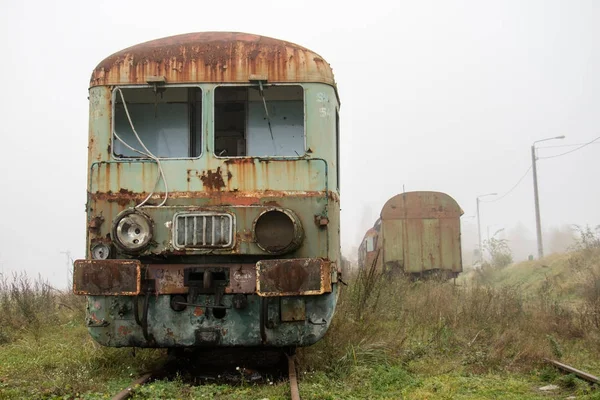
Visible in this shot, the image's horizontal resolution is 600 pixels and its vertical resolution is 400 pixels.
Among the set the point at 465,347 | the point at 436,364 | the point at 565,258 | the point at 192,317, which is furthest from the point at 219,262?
the point at 565,258

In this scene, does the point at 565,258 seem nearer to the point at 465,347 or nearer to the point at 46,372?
the point at 465,347

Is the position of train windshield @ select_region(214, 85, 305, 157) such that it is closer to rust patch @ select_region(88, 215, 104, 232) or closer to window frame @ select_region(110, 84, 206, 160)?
window frame @ select_region(110, 84, 206, 160)

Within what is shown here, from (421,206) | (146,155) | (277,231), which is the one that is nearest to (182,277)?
(277,231)

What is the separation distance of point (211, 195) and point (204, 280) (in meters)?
0.76

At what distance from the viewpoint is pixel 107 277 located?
17.5ft

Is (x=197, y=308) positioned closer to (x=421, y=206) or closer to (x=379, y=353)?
(x=379, y=353)

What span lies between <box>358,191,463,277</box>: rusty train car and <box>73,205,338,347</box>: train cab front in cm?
1197

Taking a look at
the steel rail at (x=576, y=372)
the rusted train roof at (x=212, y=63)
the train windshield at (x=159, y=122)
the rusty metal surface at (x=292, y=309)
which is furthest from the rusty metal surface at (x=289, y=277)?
the steel rail at (x=576, y=372)

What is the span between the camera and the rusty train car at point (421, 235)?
57.4 feet

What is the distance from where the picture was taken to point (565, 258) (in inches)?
915

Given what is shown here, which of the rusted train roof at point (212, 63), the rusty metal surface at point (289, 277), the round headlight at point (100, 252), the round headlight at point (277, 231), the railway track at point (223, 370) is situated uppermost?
the rusted train roof at point (212, 63)

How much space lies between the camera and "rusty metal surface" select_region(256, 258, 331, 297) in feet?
17.2

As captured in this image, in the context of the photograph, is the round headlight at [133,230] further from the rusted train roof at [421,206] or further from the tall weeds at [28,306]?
the rusted train roof at [421,206]

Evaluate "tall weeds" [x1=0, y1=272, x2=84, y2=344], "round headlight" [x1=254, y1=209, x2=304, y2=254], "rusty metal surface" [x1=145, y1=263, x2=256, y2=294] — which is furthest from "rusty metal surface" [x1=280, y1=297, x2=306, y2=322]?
"tall weeds" [x1=0, y1=272, x2=84, y2=344]
